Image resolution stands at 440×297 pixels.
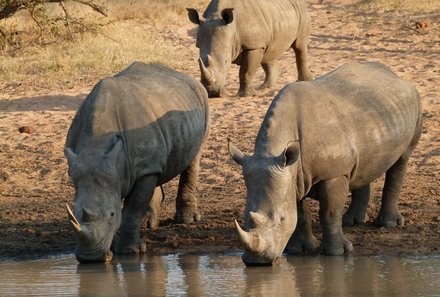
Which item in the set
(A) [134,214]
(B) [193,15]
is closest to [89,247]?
(A) [134,214]

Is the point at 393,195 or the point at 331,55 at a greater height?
the point at 331,55

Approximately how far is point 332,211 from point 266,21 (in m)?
7.53

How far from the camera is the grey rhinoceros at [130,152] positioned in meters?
9.19

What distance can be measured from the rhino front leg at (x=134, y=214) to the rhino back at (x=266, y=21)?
6.32m

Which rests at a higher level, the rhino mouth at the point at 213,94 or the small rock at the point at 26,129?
the rhino mouth at the point at 213,94

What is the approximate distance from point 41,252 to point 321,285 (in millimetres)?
2709

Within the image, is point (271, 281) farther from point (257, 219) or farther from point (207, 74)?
point (207, 74)

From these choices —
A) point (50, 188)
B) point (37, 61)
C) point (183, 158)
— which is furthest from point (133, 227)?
point (37, 61)

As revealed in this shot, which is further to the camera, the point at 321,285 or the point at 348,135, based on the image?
the point at 348,135

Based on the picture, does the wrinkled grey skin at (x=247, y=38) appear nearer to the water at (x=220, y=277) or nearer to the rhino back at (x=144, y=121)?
the rhino back at (x=144, y=121)

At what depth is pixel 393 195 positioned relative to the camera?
10672mm

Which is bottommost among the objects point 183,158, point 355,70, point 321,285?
point 321,285

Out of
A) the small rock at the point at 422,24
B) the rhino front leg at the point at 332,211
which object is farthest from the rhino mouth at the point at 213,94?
the rhino front leg at the point at 332,211

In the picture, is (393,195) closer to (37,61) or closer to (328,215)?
(328,215)
